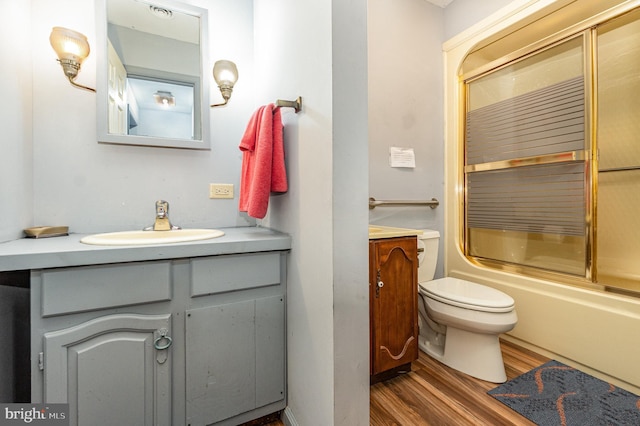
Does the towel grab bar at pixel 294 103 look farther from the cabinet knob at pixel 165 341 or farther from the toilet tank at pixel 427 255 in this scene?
the toilet tank at pixel 427 255

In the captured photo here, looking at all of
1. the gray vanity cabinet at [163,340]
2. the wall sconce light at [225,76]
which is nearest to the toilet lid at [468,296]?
the gray vanity cabinet at [163,340]

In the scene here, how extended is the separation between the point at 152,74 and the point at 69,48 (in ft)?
1.11

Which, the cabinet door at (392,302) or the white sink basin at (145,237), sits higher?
the white sink basin at (145,237)

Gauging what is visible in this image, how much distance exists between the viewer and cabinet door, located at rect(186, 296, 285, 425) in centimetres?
107

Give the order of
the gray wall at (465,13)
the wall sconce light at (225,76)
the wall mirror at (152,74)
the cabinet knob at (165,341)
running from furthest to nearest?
the gray wall at (465,13), the wall sconce light at (225,76), the wall mirror at (152,74), the cabinet knob at (165,341)

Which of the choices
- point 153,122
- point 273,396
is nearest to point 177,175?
point 153,122

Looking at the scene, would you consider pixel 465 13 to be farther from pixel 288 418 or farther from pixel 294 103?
pixel 288 418

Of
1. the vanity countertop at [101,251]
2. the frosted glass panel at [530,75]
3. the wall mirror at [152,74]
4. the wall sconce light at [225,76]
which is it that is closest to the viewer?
the vanity countertop at [101,251]

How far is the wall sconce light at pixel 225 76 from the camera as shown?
152 centimetres

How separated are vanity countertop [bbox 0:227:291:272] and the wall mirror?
63 cm

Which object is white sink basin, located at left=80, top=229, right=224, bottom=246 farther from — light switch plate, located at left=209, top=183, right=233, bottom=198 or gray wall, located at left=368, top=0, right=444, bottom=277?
gray wall, located at left=368, top=0, right=444, bottom=277

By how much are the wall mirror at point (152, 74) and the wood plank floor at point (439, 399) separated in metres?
1.62

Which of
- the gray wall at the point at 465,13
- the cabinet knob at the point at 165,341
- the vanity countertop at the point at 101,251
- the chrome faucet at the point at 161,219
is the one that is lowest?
the cabinet knob at the point at 165,341

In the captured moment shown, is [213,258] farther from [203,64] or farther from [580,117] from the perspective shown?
[580,117]
